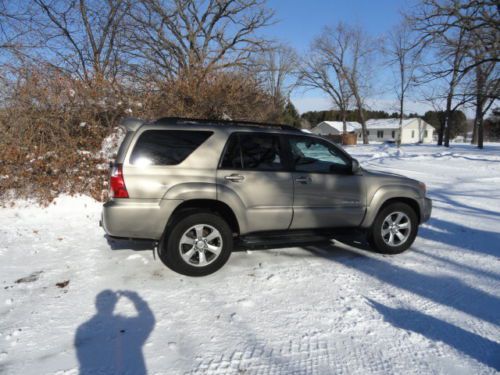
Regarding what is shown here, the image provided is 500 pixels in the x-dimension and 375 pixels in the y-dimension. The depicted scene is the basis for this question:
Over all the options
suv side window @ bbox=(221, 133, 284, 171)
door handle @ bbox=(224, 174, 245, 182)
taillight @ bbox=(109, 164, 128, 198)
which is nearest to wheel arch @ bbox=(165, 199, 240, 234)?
door handle @ bbox=(224, 174, 245, 182)

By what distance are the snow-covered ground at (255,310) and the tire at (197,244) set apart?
0.17 meters

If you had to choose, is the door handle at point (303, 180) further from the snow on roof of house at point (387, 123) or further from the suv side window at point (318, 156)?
the snow on roof of house at point (387, 123)

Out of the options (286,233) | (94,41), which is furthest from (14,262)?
(94,41)

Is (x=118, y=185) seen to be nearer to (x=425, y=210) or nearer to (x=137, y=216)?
(x=137, y=216)

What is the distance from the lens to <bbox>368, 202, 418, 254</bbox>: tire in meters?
4.95

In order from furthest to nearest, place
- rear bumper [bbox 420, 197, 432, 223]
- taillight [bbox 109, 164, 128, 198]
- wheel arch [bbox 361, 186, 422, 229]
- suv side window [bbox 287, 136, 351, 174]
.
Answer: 1. rear bumper [bbox 420, 197, 432, 223]
2. wheel arch [bbox 361, 186, 422, 229]
3. suv side window [bbox 287, 136, 351, 174]
4. taillight [bbox 109, 164, 128, 198]

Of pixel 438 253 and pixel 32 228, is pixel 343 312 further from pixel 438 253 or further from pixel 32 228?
pixel 32 228

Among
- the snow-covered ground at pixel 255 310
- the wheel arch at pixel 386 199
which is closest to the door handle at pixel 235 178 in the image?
the snow-covered ground at pixel 255 310

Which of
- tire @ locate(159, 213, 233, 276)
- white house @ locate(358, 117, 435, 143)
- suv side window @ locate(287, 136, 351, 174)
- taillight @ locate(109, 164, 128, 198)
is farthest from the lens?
white house @ locate(358, 117, 435, 143)

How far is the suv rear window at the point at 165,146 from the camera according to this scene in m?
3.98

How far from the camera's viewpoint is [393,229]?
504 cm

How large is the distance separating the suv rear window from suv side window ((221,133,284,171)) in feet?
1.26

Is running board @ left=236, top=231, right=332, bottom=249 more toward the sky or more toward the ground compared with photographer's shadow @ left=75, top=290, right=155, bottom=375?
more toward the sky

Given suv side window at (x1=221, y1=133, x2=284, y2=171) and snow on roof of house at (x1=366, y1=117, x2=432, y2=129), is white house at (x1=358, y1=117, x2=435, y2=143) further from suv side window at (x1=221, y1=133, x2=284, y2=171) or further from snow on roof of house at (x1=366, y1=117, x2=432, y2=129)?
suv side window at (x1=221, y1=133, x2=284, y2=171)
